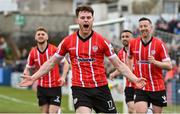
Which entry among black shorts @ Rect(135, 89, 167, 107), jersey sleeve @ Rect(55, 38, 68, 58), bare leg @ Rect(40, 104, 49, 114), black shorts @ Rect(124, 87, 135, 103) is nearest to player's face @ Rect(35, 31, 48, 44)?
bare leg @ Rect(40, 104, 49, 114)

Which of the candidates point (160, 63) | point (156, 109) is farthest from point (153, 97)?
point (160, 63)

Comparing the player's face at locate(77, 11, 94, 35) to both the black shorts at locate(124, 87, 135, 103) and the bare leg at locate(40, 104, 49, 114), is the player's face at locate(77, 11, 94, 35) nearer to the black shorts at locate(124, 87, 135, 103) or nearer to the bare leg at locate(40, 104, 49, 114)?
the bare leg at locate(40, 104, 49, 114)

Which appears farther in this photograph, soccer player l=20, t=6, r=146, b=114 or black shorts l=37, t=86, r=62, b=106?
black shorts l=37, t=86, r=62, b=106

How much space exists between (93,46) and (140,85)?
1.00 m

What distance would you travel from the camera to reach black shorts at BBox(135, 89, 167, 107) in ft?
44.2

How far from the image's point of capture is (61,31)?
42.1 meters

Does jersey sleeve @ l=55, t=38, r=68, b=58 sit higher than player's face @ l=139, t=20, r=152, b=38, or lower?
lower

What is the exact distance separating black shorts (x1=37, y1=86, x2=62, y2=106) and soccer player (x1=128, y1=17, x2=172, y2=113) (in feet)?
6.93

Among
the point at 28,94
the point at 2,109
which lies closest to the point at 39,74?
the point at 2,109

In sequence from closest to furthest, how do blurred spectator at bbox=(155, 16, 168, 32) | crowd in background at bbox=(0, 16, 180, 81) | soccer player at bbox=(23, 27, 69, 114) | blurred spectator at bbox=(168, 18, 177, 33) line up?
1. soccer player at bbox=(23, 27, 69, 114)
2. crowd in background at bbox=(0, 16, 180, 81)
3. blurred spectator at bbox=(155, 16, 168, 32)
4. blurred spectator at bbox=(168, 18, 177, 33)

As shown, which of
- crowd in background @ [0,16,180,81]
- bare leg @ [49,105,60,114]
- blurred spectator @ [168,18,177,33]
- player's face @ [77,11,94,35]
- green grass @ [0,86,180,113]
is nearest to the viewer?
player's face @ [77,11,94,35]

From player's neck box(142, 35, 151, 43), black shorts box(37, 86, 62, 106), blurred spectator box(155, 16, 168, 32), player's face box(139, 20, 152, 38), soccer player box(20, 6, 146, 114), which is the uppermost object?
blurred spectator box(155, 16, 168, 32)

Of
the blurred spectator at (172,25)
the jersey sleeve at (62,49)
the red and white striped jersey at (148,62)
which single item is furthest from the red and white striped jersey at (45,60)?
the blurred spectator at (172,25)

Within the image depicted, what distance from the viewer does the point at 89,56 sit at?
37.2 feet
